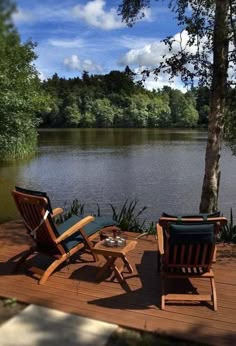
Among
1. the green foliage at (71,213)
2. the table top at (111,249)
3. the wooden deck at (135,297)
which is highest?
the table top at (111,249)

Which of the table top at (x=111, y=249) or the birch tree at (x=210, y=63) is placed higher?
the birch tree at (x=210, y=63)

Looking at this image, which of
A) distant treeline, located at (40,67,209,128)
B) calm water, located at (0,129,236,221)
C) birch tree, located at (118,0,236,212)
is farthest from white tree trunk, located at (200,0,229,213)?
distant treeline, located at (40,67,209,128)

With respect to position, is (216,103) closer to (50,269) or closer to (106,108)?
(50,269)

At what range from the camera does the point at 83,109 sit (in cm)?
8156

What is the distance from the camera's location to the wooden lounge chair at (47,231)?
4.60 m

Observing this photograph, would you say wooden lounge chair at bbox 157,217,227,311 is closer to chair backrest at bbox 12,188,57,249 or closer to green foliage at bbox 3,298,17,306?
chair backrest at bbox 12,188,57,249

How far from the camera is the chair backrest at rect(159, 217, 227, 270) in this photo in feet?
13.2

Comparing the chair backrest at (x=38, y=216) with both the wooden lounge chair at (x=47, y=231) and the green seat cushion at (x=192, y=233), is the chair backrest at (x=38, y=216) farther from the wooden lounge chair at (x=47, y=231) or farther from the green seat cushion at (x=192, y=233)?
the green seat cushion at (x=192, y=233)

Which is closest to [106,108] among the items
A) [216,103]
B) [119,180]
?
[119,180]

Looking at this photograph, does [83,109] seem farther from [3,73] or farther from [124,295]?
[124,295]

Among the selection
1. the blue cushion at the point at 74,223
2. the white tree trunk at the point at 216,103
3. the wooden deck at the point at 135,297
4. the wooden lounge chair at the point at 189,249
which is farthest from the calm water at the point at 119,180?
the wooden lounge chair at the point at 189,249

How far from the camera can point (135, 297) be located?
13.9 ft

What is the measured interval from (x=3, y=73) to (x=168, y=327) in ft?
38.8

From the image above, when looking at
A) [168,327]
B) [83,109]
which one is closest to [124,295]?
[168,327]
